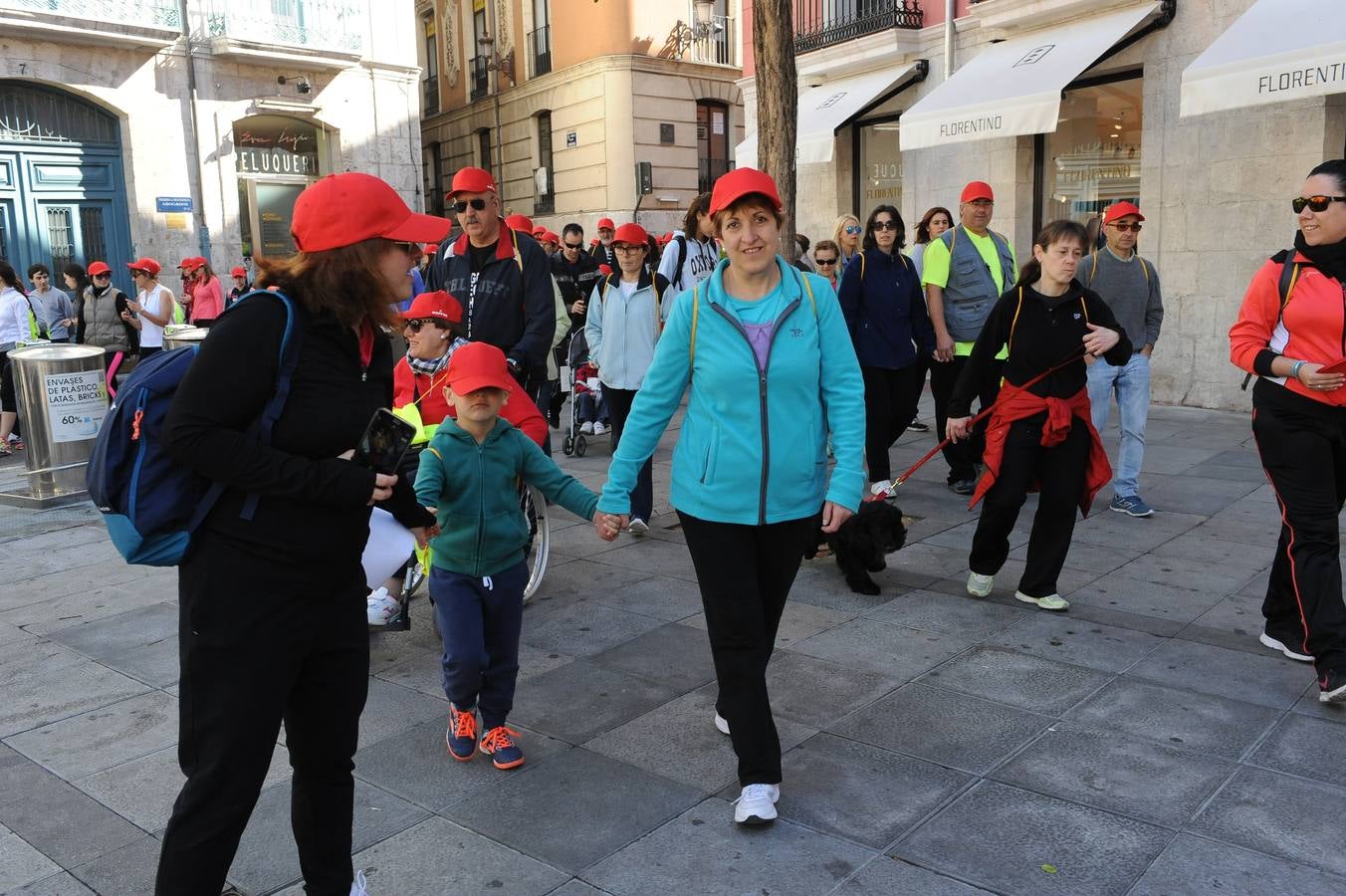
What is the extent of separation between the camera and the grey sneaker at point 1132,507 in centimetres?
707

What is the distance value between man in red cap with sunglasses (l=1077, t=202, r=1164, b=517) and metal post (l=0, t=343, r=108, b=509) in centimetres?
794

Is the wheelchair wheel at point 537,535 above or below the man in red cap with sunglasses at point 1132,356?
below

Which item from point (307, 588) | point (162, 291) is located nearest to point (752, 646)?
point (307, 588)

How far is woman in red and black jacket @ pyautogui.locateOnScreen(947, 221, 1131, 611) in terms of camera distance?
5.16 m

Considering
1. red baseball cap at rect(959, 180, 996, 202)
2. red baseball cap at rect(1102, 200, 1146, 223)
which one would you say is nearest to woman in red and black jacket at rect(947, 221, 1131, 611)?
red baseball cap at rect(1102, 200, 1146, 223)

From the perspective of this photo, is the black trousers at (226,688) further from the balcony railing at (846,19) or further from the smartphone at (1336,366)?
the balcony railing at (846,19)

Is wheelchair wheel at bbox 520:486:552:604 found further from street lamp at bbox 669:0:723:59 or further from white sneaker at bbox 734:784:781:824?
street lamp at bbox 669:0:723:59

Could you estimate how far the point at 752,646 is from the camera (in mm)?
3398

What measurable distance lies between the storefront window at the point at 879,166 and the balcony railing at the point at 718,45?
12455mm

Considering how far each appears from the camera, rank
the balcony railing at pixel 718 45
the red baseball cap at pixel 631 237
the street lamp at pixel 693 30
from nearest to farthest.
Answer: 1. the red baseball cap at pixel 631 237
2. the street lamp at pixel 693 30
3. the balcony railing at pixel 718 45

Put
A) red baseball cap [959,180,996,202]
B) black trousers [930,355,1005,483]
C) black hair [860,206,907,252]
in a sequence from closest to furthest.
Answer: red baseball cap [959,180,996,202]
black hair [860,206,907,252]
black trousers [930,355,1005,483]

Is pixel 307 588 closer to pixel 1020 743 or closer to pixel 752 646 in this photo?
pixel 752 646

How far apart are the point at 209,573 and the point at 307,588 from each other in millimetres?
207

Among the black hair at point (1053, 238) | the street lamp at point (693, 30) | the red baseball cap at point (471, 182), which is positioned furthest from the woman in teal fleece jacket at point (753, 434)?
the street lamp at point (693, 30)
